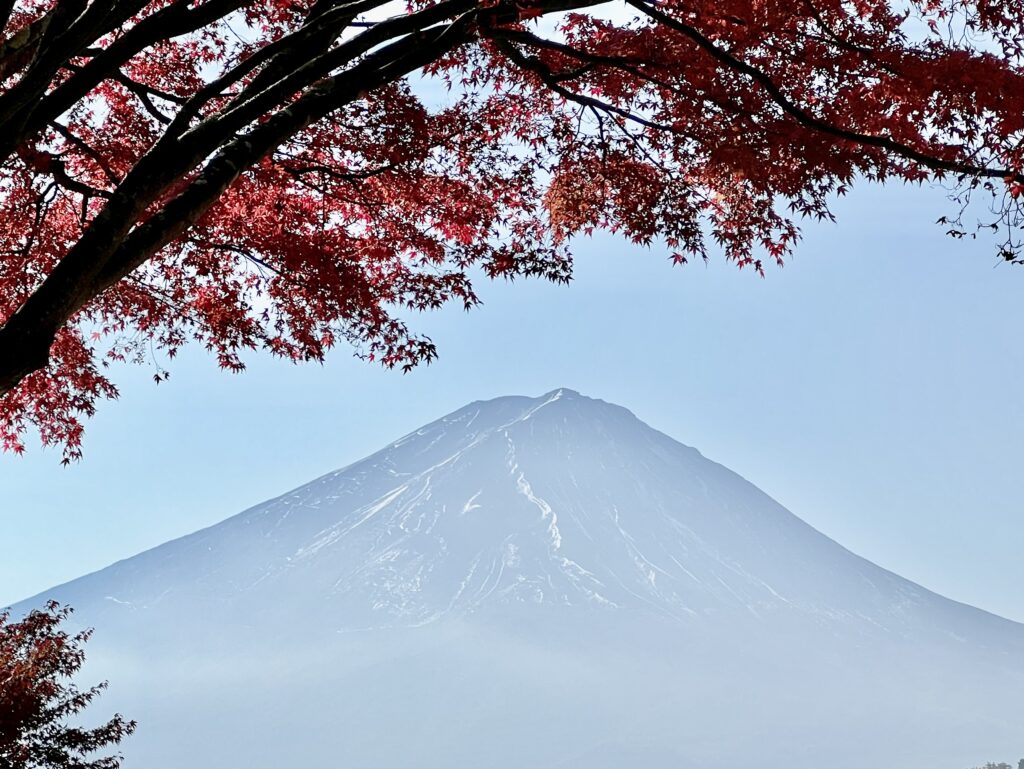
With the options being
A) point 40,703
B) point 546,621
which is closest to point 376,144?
point 40,703

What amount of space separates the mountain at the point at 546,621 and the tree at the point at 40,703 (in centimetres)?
13794

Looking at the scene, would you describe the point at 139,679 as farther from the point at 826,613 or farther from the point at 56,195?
the point at 56,195

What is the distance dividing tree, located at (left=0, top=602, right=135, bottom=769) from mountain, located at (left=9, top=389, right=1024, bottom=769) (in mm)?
137940

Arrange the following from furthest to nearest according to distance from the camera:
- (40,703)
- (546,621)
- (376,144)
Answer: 1. (546,621)
2. (40,703)
3. (376,144)

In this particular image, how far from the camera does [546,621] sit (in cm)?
17825

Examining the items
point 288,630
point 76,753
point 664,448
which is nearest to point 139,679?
point 288,630

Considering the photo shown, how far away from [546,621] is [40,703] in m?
174

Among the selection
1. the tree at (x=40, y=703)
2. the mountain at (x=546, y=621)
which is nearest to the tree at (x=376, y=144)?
the tree at (x=40, y=703)

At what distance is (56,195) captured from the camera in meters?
6.52

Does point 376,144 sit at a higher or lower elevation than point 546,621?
higher

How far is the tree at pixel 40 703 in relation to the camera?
925 cm

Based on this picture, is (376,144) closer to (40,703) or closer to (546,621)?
(40,703)

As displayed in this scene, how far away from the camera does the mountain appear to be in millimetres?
150750

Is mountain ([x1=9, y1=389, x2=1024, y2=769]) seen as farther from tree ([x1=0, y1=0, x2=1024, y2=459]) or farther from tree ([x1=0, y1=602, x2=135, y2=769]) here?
tree ([x1=0, y1=0, x2=1024, y2=459])
